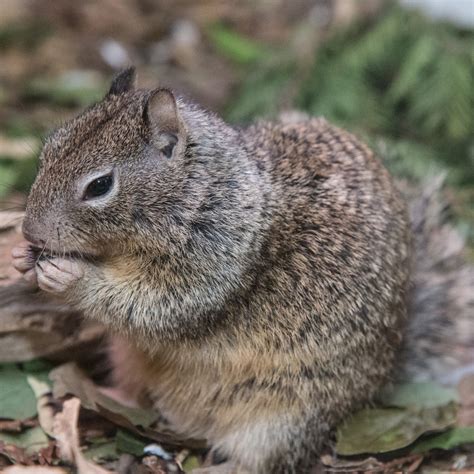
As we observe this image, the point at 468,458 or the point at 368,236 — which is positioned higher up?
the point at 368,236

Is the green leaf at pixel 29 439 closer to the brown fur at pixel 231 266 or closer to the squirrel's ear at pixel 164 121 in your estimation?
the brown fur at pixel 231 266

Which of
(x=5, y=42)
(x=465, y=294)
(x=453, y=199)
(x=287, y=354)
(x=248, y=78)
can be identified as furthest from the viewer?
(x=5, y=42)

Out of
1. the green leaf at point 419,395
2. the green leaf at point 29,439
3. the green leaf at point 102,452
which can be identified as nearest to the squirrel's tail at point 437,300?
the green leaf at point 419,395

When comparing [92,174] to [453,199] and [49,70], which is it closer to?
[453,199]

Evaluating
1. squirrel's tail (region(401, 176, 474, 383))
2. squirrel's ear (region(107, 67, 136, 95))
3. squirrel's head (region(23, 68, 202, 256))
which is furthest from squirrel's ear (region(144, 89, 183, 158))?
squirrel's tail (region(401, 176, 474, 383))

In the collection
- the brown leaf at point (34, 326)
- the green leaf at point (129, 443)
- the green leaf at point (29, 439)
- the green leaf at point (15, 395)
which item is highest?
the brown leaf at point (34, 326)

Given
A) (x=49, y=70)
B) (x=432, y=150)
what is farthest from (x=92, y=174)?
(x=49, y=70)

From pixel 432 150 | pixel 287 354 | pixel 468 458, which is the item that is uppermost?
Result: pixel 432 150
